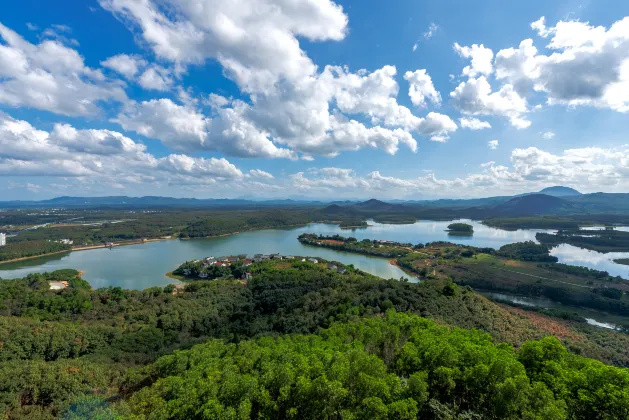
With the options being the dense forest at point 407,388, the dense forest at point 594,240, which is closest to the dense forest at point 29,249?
the dense forest at point 407,388

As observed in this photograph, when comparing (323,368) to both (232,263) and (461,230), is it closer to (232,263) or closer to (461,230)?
(232,263)

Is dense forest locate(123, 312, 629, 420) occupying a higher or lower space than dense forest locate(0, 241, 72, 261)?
higher

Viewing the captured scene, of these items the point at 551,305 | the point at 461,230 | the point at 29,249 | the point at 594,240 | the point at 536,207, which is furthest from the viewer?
the point at 536,207

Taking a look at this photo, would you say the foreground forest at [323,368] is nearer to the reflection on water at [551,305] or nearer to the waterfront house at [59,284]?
the reflection on water at [551,305]

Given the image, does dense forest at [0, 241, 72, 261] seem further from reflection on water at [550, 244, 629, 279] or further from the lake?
reflection on water at [550, 244, 629, 279]

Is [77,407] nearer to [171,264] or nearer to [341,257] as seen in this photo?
[171,264]

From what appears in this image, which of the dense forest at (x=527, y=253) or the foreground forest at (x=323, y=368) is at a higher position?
the foreground forest at (x=323, y=368)

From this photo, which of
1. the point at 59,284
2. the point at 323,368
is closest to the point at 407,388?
the point at 323,368

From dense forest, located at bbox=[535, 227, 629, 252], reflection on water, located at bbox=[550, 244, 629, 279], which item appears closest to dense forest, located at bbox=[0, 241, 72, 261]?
reflection on water, located at bbox=[550, 244, 629, 279]
